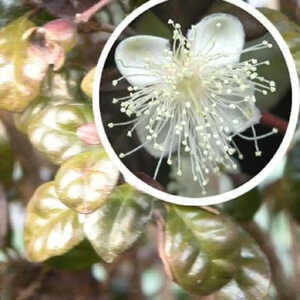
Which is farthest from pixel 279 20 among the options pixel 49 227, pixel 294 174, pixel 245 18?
pixel 49 227

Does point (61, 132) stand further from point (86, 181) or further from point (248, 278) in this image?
point (248, 278)

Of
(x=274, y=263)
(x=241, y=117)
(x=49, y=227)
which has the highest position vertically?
(x=241, y=117)

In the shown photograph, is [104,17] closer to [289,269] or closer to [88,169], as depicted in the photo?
[88,169]

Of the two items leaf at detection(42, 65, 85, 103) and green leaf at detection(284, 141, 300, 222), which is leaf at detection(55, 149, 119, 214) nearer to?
leaf at detection(42, 65, 85, 103)

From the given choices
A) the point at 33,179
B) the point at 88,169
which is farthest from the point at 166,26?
the point at 33,179

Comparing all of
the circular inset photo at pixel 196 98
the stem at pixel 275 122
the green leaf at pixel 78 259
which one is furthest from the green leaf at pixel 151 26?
the green leaf at pixel 78 259

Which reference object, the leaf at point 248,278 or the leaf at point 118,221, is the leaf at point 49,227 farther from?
the leaf at point 248,278
